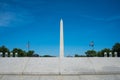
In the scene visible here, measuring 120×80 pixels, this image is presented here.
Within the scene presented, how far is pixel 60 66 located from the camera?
420 inches

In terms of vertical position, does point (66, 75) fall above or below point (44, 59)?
below

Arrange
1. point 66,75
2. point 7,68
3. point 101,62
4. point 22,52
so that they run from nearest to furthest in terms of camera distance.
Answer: point 66,75
point 7,68
point 101,62
point 22,52

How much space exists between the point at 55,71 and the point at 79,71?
110cm

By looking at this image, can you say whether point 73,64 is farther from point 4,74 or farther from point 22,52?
point 22,52

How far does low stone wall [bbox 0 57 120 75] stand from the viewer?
9.78m

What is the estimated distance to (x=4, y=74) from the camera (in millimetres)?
9727

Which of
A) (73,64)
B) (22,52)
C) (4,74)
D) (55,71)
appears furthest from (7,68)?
(22,52)

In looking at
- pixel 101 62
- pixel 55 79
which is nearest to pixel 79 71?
pixel 55 79

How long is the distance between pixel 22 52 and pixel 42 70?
69542mm

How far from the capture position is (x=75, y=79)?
29.5 feet

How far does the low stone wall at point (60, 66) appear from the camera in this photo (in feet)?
32.1

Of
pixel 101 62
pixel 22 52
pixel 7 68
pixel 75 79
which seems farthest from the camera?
pixel 22 52

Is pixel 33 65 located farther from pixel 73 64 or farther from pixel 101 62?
pixel 101 62

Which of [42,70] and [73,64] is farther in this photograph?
[73,64]
